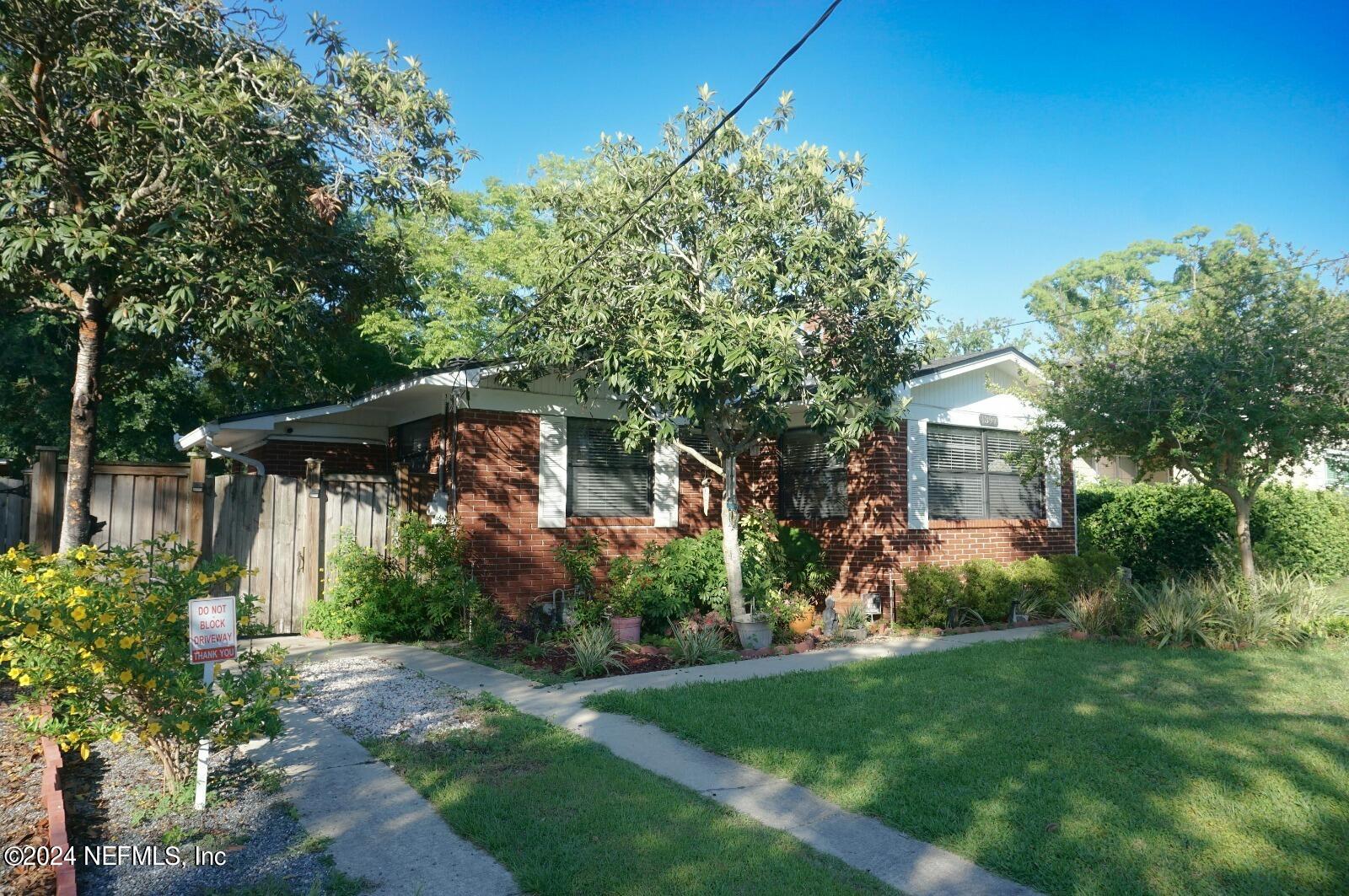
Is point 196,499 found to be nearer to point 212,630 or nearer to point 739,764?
point 212,630

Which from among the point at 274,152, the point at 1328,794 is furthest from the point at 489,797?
the point at 274,152

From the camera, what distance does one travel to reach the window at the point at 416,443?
12492mm

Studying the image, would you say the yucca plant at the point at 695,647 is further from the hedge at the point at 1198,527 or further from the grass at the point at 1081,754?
the hedge at the point at 1198,527

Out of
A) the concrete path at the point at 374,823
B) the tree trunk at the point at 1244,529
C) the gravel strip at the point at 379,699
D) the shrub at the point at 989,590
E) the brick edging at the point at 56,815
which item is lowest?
the concrete path at the point at 374,823

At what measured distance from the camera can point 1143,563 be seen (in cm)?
1647

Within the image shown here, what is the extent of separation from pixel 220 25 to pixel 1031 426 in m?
11.7

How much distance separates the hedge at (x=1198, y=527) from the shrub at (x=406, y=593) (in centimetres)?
1175

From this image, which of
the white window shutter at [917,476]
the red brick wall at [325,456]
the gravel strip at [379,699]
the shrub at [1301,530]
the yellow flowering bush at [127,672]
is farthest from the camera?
the shrub at [1301,530]

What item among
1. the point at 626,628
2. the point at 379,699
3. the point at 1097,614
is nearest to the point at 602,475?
the point at 626,628

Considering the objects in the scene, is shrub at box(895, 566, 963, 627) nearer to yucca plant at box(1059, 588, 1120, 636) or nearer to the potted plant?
yucca plant at box(1059, 588, 1120, 636)

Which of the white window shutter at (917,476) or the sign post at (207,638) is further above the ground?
the white window shutter at (917,476)

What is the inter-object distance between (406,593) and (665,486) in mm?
3768

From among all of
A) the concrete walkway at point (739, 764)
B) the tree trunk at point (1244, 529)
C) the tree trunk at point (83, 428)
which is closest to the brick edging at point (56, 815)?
the tree trunk at point (83, 428)

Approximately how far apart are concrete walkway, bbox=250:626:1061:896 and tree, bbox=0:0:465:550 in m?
3.66
